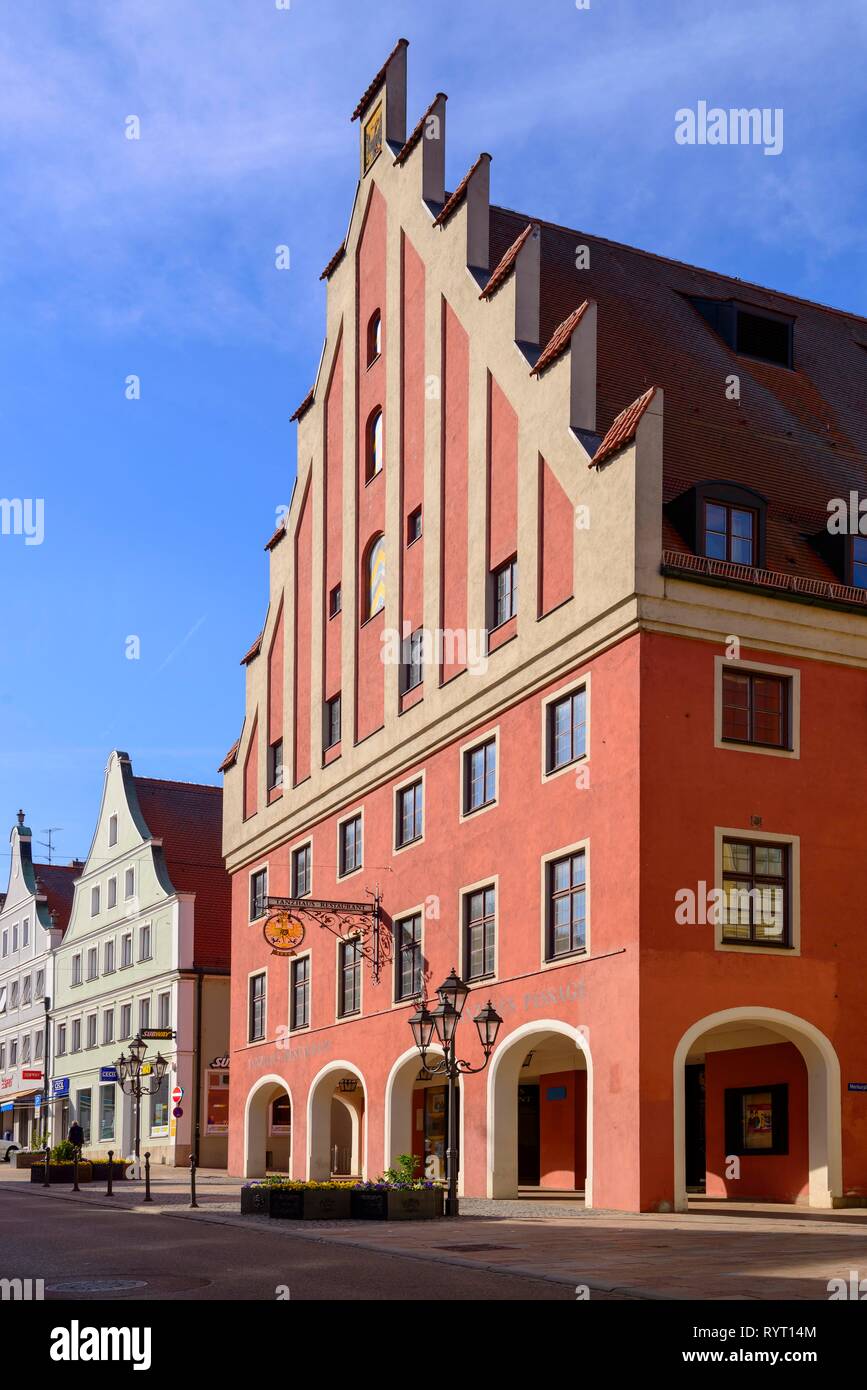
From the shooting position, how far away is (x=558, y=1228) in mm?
24672

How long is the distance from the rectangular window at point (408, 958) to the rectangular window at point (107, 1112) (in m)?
29.7

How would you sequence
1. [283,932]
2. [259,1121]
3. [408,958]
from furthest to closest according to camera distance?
[259,1121]
[283,932]
[408,958]

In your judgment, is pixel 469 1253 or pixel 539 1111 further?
pixel 539 1111

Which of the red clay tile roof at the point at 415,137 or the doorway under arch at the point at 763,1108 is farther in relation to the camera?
Answer: the red clay tile roof at the point at 415,137

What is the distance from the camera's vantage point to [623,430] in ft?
103

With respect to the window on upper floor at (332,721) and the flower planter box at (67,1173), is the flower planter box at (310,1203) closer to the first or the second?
the window on upper floor at (332,721)

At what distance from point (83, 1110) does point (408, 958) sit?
35.8 m

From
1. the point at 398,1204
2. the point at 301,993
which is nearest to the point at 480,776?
the point at 398,1204

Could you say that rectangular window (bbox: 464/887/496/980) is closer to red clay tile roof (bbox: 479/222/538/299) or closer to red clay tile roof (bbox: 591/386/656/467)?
red clay tile roof (bbox: 591/386/656/467)

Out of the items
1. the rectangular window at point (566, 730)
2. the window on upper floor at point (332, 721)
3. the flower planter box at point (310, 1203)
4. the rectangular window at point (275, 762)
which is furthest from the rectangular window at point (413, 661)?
the flower planter box at point (310, 1203)

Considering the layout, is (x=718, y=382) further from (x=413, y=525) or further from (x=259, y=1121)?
(x=259, y=1121)

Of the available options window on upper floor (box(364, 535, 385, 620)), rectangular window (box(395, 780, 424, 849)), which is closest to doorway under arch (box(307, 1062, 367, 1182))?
rectangular window (box(395, 780, 424, 849))

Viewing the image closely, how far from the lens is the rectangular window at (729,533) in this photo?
1273 inches
